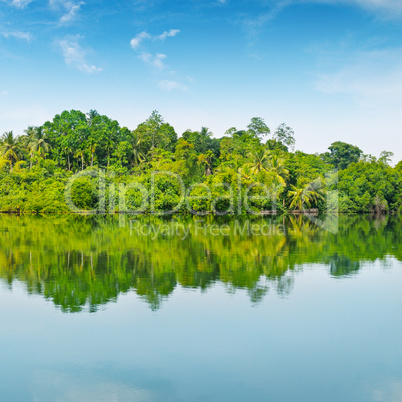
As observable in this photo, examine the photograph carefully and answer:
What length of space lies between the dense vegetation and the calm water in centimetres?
3327

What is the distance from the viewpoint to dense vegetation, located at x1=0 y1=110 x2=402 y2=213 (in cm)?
4903

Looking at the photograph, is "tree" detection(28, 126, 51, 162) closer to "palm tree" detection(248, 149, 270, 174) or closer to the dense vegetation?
the dense vegetation

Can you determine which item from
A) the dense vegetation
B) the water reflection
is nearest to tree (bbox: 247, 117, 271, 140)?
the dense vegetation

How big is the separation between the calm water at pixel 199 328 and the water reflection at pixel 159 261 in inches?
3.4

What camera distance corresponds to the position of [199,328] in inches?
Result: 331

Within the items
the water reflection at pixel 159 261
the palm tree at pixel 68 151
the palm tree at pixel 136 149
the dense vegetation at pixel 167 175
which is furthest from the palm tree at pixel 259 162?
the water reflection at pixel 159 261

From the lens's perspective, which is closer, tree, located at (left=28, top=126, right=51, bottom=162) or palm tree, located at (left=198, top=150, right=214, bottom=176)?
tree, located at (left=28, top=126, right=51, bottom=162)

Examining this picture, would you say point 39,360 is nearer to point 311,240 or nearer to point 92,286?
point 92,286

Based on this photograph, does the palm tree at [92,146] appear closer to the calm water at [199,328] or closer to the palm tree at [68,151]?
the palm tree at [68,151]

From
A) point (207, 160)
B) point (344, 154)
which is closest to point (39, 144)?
point (207, 160)

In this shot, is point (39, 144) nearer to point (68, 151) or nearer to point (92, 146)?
point (68, 151)

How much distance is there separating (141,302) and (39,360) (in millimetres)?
3473

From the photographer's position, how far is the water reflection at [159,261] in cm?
1139

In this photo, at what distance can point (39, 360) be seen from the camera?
6.86 m
